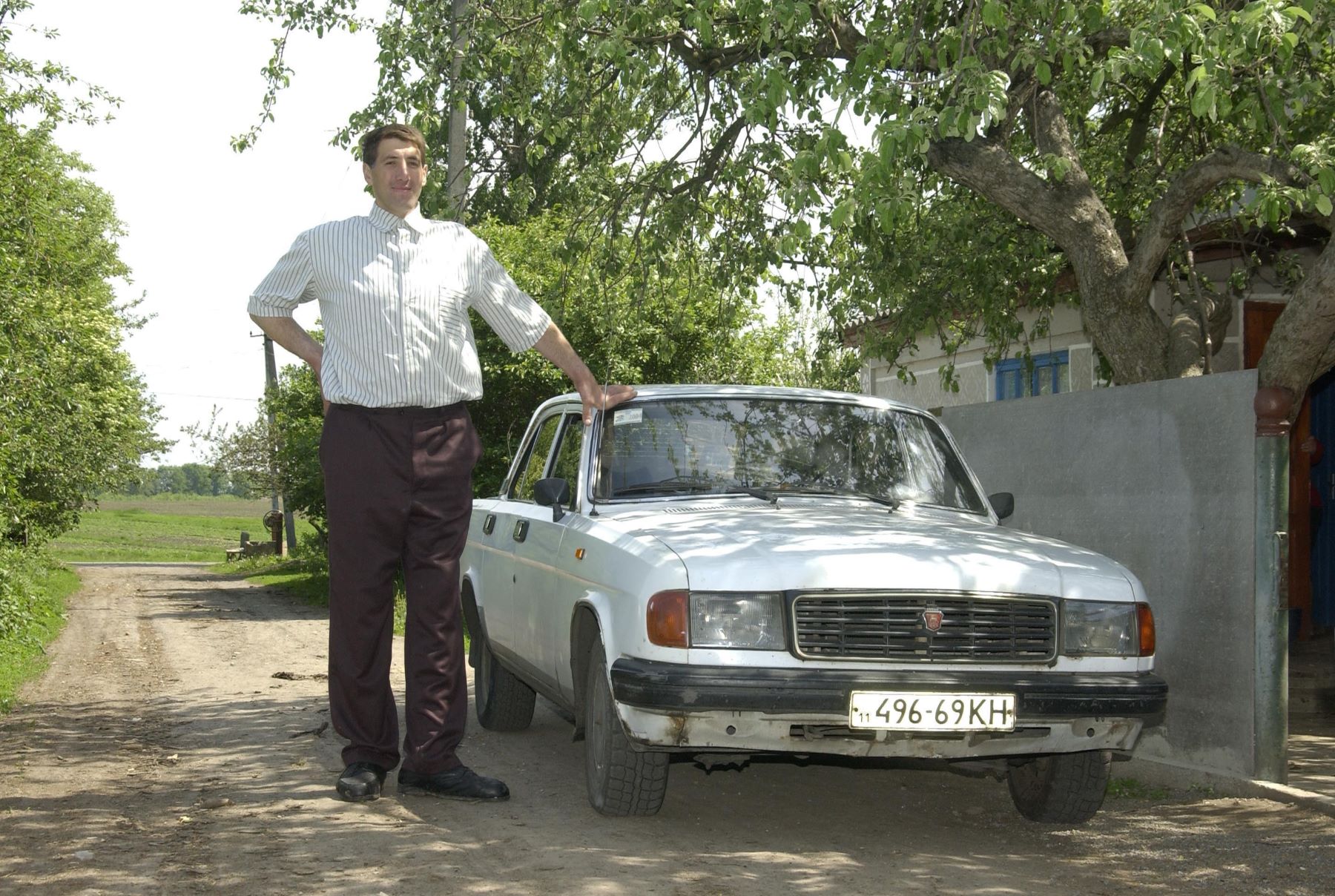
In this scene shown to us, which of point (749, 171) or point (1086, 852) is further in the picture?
point (749, 171)

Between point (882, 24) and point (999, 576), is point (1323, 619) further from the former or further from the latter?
point (999, 576)

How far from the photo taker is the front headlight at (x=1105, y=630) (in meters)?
5.29

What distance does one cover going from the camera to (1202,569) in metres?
6.79

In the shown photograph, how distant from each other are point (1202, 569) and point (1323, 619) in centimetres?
616

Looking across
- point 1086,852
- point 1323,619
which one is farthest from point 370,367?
point 1323,619

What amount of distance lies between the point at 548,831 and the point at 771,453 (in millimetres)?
1933

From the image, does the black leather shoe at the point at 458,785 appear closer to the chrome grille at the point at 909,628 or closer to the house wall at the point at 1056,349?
the chrome grille at the point at 909,628

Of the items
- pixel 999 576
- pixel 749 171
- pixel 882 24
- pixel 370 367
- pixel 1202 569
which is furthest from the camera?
pixel 749 171

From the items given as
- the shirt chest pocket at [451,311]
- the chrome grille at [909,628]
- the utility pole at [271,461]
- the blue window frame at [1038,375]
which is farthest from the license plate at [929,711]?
the utility pole at [271,461]

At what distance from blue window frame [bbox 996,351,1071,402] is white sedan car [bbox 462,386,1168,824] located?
8.49 meters

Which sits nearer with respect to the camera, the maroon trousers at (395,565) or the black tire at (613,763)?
the black tire at (613,763)

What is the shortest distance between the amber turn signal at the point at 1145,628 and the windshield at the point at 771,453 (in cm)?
122

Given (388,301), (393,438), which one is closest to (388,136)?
(388,301)

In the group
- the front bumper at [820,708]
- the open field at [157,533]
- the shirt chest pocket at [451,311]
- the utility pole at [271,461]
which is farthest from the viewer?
the open field at [157,533]
